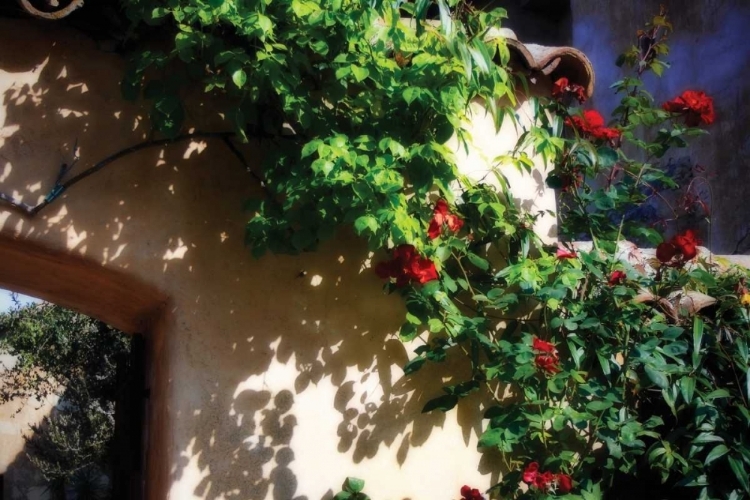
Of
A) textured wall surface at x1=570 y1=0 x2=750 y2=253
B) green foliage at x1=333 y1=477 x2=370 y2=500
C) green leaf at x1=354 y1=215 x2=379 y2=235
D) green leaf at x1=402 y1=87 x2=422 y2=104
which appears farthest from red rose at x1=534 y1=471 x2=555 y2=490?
textured wall surface at x1=570 y1=0 x2=750 y2=253

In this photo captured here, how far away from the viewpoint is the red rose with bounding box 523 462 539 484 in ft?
9.30

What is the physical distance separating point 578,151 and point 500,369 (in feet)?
3.23

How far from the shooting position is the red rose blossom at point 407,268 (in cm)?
289

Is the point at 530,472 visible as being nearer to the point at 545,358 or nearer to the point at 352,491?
the point at 545,358

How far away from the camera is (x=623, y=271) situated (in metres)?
3.14

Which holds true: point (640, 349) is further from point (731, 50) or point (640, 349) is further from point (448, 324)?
point (731, 50)

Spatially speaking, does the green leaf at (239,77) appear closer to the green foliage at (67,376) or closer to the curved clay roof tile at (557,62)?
the curved clay roof tile at (557,62)

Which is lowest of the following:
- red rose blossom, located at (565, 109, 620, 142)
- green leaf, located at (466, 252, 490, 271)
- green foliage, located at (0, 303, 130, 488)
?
green leaf, located at (466, 252, 490, 271)

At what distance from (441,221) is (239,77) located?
899mm

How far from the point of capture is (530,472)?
2.85 metres

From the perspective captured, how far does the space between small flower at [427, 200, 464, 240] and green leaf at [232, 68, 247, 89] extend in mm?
853

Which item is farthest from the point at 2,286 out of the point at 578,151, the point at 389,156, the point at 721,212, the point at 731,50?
the point at 731,50

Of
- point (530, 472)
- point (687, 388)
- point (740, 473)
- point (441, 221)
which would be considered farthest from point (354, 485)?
point (740, 473)

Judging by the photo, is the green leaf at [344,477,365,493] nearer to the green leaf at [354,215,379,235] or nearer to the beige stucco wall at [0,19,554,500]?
the beige stucco wall at [0,19,554,500]
